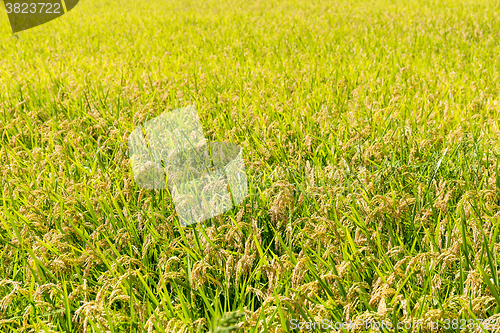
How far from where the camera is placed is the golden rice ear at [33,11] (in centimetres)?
932

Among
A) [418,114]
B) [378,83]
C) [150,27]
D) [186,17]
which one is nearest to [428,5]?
[186,17]

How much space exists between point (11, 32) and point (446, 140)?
323 inches

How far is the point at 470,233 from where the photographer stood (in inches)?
69.0

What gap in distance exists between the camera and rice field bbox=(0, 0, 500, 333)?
4.95 ft

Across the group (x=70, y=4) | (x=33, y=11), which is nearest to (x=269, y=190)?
(x=33, y=11)

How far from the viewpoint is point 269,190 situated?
6.78 ft

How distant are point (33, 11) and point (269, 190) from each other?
11.1 metres

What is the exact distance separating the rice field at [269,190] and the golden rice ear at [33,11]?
298 centimetres

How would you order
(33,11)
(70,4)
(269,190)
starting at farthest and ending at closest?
(70,4), (33,11), (269,190)

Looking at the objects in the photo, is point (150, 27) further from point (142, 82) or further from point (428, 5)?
point (428, 5)

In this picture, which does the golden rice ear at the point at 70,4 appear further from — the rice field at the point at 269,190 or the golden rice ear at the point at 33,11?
the rice field at the point at 269,190

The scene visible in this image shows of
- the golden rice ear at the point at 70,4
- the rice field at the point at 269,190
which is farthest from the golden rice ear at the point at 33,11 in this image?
the rice field at the point at 269,190

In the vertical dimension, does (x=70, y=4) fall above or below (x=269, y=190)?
above

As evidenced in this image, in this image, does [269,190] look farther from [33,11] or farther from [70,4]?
[70,4]
